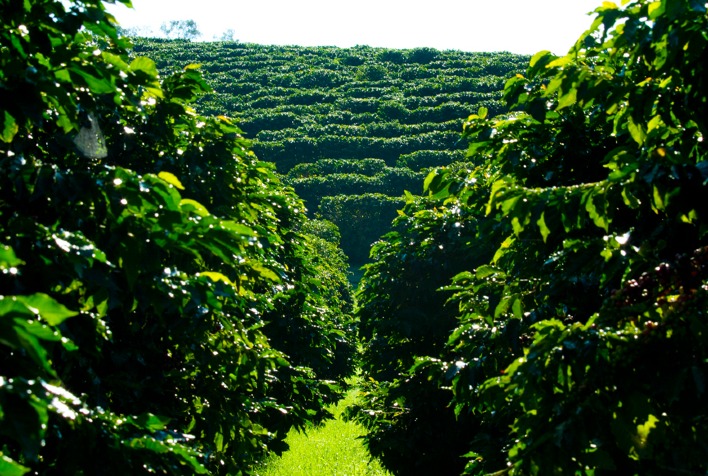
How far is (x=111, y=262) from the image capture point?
3.52 metres

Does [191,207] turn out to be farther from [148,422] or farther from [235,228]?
[148,422]

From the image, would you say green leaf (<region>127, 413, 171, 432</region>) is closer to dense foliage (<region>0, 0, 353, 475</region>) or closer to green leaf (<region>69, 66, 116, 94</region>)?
dense foliage (<region>0, 0, 353, 475</region>)

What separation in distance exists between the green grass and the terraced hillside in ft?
81.4

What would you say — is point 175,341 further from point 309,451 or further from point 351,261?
point 351,261

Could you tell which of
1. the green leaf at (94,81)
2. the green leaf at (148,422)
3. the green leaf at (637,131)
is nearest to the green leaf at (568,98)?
the green leaf at (637,131)

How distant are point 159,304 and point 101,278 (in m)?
0.41

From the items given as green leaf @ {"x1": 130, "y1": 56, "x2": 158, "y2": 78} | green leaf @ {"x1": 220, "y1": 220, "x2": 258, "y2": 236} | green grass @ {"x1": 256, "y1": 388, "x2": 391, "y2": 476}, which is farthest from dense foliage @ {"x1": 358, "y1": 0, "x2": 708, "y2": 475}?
green grass @ {"x1": 256, "y1": 388, "x2": 391, "y2": 476}

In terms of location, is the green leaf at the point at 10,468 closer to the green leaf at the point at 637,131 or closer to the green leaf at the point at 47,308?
the green leaf at the point at 47,308

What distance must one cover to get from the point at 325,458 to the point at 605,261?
1130 cm

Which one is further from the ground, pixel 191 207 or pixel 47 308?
pixel 191 207

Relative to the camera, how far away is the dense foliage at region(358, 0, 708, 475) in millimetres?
2857

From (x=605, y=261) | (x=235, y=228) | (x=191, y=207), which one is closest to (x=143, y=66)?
(x=191, y=207)

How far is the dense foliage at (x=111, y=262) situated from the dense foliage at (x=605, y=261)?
60.4 inches

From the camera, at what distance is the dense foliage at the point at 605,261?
2857mm
